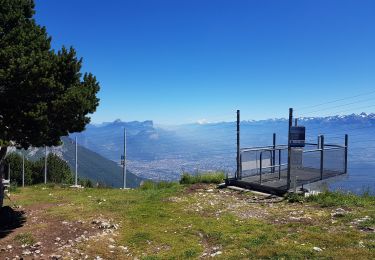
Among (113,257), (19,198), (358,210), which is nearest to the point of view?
(113,257)

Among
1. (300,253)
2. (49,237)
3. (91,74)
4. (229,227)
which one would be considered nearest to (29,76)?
(91,74)

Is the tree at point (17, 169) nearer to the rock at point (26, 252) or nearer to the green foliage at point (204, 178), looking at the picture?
the green foliage at point (204, 178)

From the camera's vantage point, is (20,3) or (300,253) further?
(20,3)

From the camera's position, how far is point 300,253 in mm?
9547

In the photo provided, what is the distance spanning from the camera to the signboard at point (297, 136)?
745 inches

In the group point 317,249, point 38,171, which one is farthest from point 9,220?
point 38,171

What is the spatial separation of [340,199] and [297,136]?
147 inches

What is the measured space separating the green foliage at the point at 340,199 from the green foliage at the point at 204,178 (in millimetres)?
7725

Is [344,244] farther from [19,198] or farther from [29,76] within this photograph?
[19,198]

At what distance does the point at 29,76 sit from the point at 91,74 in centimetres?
358

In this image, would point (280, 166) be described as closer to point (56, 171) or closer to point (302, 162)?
point (302, 162)

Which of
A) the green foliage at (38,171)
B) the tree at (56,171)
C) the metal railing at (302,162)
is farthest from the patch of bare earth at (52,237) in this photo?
the green foliage at (38,171)

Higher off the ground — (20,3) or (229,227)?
(20,3)

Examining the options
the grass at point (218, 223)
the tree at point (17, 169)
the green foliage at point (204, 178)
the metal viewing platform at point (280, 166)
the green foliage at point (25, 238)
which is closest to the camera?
the grass at point (218, 223)
